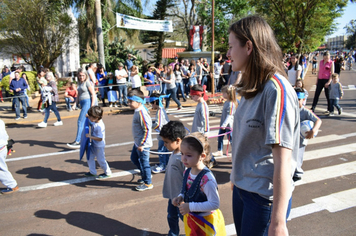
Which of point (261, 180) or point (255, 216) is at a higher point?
point (261, 180)

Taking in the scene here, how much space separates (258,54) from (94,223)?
350 centimetres

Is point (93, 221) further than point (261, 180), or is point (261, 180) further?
point (93, 221)

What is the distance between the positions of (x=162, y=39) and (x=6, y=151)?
2462 centimetres

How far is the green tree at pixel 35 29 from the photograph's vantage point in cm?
1595

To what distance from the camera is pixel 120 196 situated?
4.88 m

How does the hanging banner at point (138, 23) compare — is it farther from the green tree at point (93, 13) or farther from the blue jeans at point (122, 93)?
the green tree at point (93, 13)

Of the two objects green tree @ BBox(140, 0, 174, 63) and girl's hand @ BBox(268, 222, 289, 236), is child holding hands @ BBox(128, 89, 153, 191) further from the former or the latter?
green tree @ BBox(140, 0, 174, 63)

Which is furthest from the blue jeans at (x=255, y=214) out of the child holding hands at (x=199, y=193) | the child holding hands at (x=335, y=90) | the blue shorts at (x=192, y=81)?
the blue shorts at (x=192, y=81)

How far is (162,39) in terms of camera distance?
92.2 feet

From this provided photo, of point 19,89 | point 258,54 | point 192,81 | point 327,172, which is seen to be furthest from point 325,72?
point 19,89

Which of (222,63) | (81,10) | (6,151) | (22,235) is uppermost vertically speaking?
(81,10)

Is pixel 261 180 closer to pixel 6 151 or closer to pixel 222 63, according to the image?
pixel 6 151

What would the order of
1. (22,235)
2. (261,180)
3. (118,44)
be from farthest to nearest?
(118,44) < (22,235) < (261,180)

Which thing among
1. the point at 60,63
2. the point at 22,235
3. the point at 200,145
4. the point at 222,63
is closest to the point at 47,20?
the point at 60,63
